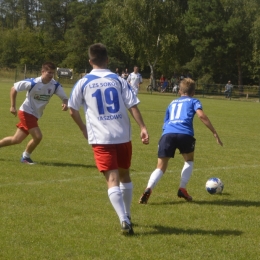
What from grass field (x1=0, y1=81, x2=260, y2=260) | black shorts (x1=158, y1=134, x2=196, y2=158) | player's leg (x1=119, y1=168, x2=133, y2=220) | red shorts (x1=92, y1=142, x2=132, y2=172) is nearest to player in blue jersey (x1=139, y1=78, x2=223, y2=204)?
black shorts (x1=158, y1=134, x2=196, y2=158)

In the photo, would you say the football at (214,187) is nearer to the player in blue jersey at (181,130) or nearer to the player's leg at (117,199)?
the player in blue jersey at (181,130)

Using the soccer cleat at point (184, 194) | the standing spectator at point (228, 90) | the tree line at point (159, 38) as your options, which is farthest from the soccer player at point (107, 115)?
the tree line at point (159, 38)

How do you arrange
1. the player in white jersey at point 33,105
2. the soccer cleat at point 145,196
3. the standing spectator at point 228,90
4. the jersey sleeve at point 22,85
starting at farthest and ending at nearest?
1. the standing spectator at point 228,90
2. the player in white jersey at point 33,105
3. the jersey sleeve at point 22,85
4. the soccer cleat at point 145,196

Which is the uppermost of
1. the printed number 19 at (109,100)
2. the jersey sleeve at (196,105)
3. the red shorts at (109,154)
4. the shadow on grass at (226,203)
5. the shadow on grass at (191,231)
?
the printed number 19 at (109,100)

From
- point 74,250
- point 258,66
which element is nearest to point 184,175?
point 74,250

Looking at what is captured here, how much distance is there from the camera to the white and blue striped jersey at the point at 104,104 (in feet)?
17.2

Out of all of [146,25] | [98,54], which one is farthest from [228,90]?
[98,54]

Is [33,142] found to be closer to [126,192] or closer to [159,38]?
[126,192]

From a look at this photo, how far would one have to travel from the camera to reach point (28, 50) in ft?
242

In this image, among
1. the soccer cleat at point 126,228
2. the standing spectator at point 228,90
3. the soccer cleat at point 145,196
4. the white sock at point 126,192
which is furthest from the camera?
the standing spectator at point 228,90

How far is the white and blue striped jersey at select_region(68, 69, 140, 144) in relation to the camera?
5250 mm

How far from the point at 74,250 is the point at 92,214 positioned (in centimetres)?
127

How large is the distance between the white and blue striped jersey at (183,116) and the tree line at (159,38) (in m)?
41.7

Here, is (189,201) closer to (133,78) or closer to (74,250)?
(74,250)
